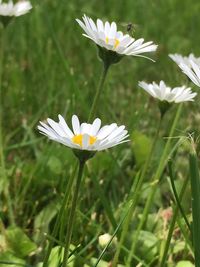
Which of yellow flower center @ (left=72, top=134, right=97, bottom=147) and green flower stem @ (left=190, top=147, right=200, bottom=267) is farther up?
yellow flower center @ (left=72, top=134, right=97, bottom=147)

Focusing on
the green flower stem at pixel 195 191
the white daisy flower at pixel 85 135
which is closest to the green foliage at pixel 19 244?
the white daisy flower at pixel 85 135

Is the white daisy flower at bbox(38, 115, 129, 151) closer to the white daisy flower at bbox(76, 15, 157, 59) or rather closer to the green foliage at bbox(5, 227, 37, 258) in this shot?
the white daisy flower at bbox(76, 15, 157, 59)

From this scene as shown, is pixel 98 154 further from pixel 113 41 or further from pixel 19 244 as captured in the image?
pixel 113 41

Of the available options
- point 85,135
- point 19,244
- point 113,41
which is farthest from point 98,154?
point 85,135

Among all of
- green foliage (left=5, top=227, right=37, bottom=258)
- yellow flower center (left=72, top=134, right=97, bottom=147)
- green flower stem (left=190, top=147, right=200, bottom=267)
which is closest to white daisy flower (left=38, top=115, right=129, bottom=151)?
yellow flower center (left=72, top=134, right=97, bottom=147)

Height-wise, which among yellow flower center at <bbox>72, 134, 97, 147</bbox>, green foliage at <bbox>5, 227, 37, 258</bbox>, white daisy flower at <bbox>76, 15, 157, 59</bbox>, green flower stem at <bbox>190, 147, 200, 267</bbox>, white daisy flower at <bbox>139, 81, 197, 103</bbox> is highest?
white daisy flower at <bbox>76, 15, 157, 59</bbox>

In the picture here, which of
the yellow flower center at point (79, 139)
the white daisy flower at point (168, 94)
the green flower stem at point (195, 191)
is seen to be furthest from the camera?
the white daisy flower at point (168, 94)

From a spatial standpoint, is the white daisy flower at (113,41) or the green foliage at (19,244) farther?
the green foliage at (19,244)

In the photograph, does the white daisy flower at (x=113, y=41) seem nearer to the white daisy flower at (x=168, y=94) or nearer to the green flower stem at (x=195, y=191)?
the white daisy flower at (x=168, y=94)
